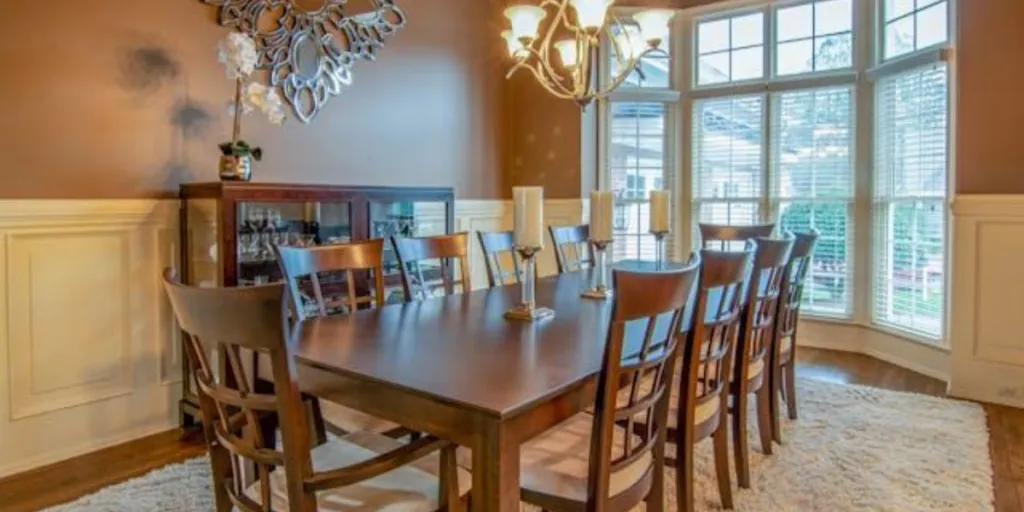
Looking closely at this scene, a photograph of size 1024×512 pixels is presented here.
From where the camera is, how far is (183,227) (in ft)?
10.3

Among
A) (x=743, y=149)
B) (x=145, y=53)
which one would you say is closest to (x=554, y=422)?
(x=145, y=53)

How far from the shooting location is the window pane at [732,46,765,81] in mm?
5070

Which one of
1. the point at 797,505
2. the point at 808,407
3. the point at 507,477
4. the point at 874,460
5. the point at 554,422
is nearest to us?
the point at 507,477

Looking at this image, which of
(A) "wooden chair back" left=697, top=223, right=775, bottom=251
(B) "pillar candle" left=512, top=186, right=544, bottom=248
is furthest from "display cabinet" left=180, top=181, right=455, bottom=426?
(A) "wooden chair back" left=697, top=223, right=775, bottom=251

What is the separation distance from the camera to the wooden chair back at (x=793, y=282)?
107 inches

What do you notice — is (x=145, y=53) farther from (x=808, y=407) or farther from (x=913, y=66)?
(x=913, y=66)

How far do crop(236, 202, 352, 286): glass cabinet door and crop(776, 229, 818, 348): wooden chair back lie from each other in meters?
2.15

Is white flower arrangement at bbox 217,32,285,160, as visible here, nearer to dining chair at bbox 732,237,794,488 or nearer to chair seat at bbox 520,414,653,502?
chair seat at bbox 520,414,653,502

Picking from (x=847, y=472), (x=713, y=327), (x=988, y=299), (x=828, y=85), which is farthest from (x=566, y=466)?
(x=828, y=85)

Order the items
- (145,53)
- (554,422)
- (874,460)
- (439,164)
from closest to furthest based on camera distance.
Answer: (554,422) < (874,460) < (145,53) < (439,164)

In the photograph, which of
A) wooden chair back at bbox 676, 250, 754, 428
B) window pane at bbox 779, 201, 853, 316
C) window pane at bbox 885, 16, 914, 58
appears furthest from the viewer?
window pane at bbox 779, 201, 853, 316

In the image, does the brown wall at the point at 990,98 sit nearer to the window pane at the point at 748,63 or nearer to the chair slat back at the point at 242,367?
the window pane at the point at 748,63

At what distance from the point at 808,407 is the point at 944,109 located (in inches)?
82.5

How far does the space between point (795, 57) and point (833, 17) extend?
1.19 ft
